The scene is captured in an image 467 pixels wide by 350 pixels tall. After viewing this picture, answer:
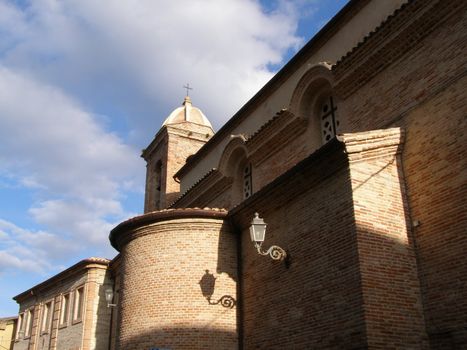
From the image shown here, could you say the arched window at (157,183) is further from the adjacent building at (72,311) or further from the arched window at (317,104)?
the arched window at (317,104)

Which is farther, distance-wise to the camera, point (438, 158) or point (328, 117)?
point (328, 117)

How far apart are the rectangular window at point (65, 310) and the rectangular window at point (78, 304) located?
1.83 ft

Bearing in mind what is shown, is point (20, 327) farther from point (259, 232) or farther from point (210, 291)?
point (259, 232)

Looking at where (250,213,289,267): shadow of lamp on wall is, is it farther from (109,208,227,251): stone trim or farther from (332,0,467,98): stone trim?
(332,0,467,98): stone trim

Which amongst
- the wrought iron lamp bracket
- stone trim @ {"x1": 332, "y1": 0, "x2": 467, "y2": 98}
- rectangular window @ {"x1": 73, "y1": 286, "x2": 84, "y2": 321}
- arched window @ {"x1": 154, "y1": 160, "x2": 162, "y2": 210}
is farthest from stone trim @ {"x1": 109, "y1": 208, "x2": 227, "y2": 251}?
arched window @ {"x1": 154, "y1": 160, "x2": 162, "y2": 210}

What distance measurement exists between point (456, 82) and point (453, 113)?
20.5 inches

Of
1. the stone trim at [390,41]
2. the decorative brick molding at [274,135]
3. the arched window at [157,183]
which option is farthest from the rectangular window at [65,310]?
the stone trim at [390,41]

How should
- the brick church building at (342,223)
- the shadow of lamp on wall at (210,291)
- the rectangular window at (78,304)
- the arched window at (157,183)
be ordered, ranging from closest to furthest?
the brick church building at (342,223) < the shadow of lamp on wall at (210,291) < the rectangular window at (78,304) < the arched window at (157,183)

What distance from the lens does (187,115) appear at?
25.5 meters

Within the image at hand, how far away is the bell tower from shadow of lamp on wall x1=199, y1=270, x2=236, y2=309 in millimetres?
10631

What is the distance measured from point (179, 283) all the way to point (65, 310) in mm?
10552

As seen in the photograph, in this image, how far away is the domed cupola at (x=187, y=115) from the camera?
25.2 meters

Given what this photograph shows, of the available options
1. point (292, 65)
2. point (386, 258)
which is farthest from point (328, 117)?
point (386, 258)

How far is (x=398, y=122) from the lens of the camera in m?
10.1
